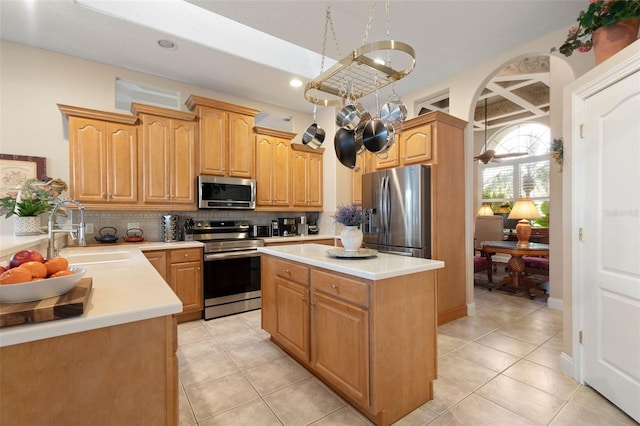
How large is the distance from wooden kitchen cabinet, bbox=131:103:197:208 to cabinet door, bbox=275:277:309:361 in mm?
1873

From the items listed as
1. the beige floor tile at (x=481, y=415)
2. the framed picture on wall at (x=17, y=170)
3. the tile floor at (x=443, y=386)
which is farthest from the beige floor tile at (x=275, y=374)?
the framed picture on wall at (x=17, y=170)

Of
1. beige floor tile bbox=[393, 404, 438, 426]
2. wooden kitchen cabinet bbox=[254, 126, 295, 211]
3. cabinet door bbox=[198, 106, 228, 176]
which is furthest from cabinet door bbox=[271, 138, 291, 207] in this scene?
beige floor tile bbox=[393, 404, 438, 426]

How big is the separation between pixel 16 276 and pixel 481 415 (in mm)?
2349

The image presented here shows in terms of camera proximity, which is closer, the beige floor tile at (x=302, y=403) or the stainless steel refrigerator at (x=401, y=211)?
the beige floor tile at (x=302, y=403)

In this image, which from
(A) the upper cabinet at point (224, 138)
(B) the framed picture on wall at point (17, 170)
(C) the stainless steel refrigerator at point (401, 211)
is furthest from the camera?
(A) the upper cabinet at point (224, 138)

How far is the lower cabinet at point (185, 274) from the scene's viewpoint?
3.22 meters

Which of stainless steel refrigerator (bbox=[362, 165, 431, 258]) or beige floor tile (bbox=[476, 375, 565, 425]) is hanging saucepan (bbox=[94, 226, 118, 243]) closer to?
stainless steel refrigerator (bbox=[362, 165, 431, 258])

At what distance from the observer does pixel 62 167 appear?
3180 mm

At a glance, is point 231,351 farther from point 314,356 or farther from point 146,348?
point 146,348

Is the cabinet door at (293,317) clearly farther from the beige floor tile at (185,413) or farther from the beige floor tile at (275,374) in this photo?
the beige floor tile at (185,413)

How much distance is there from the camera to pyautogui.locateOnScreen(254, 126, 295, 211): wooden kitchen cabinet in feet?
13.7

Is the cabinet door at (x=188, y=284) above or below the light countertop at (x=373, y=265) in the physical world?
below

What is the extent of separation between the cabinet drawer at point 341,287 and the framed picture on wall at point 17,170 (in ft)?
10.2

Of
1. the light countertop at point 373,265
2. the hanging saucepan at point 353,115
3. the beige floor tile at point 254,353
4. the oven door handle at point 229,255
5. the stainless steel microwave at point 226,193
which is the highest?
the hanging saucepan at point 353,115
